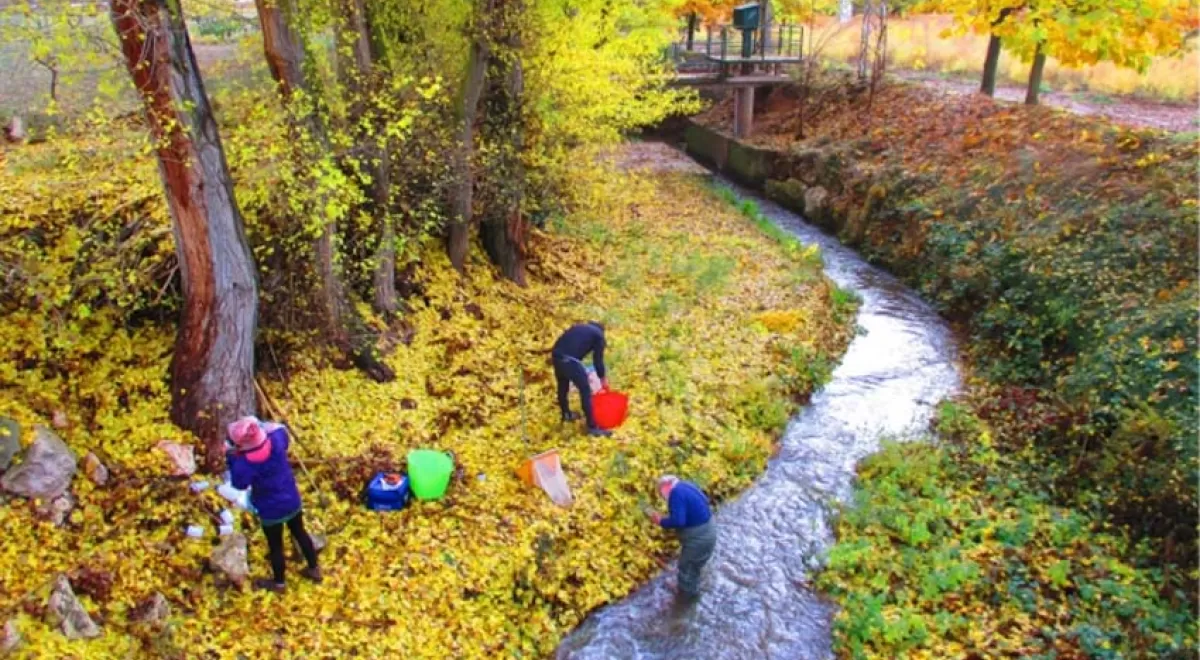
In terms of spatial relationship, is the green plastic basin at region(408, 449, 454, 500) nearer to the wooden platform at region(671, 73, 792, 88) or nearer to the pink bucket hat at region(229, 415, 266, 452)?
the pink bucket hat at region(229, 415, 266, 452)

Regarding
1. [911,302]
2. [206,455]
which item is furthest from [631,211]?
[206,455]

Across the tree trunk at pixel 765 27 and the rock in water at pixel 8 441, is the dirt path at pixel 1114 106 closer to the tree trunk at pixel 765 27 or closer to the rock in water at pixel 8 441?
the tree trunk at pixel 765 27

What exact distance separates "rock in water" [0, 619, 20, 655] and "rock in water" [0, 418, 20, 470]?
5.07ft

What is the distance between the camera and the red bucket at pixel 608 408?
9.48 metres

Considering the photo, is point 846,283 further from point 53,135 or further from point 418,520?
point 53,135

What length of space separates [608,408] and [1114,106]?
19619 mm

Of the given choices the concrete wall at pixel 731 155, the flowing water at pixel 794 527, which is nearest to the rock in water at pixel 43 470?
the flowing water at pixel 794 527

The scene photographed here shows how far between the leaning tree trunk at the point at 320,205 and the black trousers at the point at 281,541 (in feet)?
9.90

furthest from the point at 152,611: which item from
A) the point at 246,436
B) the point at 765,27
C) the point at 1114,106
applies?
the point at 765,27

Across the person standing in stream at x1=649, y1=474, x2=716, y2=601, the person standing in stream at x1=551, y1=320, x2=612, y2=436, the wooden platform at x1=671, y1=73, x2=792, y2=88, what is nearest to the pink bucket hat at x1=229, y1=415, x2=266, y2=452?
the person standing in stream at x1=649, y1=474, x2=716, y2=601

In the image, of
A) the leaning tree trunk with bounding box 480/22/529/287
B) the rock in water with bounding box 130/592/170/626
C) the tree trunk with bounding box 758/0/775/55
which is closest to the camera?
the rock in water with bounding box 130/592/170/626

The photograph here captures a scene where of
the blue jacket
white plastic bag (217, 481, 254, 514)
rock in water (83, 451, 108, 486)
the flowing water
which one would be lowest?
the flowing water

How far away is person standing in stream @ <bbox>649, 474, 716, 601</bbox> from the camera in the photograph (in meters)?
7.45

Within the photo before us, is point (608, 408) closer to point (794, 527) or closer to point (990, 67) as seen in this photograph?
point (794, 527)
